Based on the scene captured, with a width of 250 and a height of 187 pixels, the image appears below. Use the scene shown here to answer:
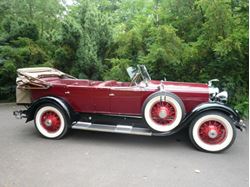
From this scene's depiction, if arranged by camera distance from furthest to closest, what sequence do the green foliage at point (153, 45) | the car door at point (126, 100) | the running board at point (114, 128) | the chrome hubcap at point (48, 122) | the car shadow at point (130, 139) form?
1. the green foliage at point (153, 45)
2. the chrome hubcap at point (48, 122)
3. the car shadow at point (130, 139)
4. the car door at point (126, 100)
5. the running board at point (114, 128)

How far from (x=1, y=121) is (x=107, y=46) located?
→ 332 cm

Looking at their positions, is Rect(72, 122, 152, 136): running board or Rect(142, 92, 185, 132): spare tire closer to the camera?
Rect(142, 92, 185, 132): spare tire

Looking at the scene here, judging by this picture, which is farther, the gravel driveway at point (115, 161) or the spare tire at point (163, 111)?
the spare tire at point (163, 111)

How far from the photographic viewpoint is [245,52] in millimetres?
5047

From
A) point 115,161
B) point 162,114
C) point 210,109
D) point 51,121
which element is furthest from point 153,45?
point 115,161

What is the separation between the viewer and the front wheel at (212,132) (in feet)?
11.5

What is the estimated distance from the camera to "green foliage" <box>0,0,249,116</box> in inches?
193

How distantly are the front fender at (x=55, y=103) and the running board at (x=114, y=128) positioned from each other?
198 millimetres

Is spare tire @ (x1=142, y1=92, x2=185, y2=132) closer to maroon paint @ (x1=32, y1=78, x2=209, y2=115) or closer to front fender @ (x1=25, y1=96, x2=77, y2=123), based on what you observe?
maroon paint @ (x1=32, y1=78, x2=209, y2=115)

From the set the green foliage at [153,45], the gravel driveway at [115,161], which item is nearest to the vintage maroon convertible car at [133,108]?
the gravel driveway at [115,161]

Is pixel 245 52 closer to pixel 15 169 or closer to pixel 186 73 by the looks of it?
pixel 186 73

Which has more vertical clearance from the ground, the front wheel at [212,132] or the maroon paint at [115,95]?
the maroon paint at [115,95]

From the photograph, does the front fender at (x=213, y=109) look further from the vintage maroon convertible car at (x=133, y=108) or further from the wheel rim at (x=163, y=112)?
the wheel rim at (x=163, y=112)

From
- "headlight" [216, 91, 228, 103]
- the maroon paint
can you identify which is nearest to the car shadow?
the maroon paint
